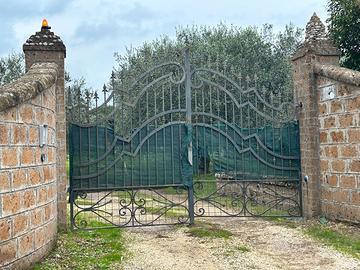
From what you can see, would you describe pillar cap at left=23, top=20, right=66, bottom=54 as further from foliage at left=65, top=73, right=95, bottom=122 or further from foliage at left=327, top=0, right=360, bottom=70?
foliage at left=327, top=0, right=360, bottom=70

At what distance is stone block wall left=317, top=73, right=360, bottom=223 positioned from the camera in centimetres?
764

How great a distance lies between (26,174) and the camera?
5.34m

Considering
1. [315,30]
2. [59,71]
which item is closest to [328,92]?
[315,30]

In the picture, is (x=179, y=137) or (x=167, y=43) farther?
(x=167, y=43)

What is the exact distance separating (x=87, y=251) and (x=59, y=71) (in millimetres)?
2932

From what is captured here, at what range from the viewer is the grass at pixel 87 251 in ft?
→ 18.9

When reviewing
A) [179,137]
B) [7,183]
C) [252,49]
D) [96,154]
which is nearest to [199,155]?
[179,137]

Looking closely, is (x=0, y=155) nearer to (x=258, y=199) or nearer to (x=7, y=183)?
(x=7, y=183)

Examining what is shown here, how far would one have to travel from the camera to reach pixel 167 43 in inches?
778

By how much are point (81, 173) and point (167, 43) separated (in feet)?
41.8

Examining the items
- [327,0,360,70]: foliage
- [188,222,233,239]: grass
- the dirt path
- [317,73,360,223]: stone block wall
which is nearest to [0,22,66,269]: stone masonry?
the dirt path

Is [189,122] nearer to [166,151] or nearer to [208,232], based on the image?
[166,151]

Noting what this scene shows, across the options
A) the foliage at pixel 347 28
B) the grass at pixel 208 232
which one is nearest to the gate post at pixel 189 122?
the grass at pixel 208 232

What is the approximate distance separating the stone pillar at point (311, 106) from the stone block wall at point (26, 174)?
4624 mm
